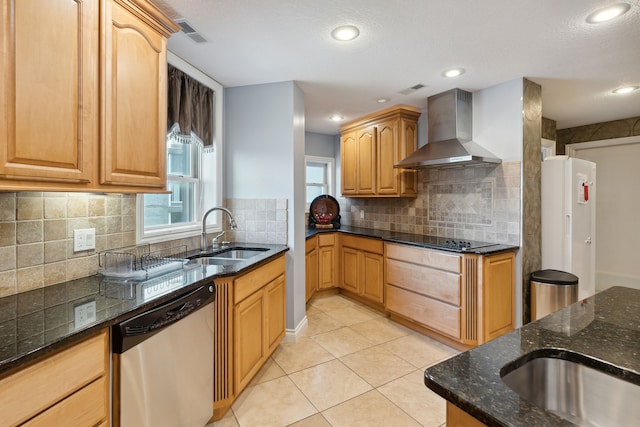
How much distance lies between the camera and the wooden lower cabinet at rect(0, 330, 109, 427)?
0.87 m

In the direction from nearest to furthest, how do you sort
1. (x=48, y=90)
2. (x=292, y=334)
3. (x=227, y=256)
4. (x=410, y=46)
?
(x=48, y=90) → (x=410, y=46) → (x=227, y=256) → (x=292, y=334)

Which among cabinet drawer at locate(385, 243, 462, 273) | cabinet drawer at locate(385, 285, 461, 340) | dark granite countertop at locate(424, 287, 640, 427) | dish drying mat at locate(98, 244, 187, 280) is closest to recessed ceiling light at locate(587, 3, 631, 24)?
dark granite countertop at locate(424, 287, 640, 427)

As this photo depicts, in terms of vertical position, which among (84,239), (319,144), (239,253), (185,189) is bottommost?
(239,253)

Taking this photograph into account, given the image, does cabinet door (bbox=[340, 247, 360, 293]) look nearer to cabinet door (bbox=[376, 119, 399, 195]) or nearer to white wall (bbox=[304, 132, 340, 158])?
cabinet door (bbox=[376, 119, 399, 195])

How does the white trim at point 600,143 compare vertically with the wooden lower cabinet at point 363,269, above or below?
above

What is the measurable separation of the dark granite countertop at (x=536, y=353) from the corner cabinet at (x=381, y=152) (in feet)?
8.55

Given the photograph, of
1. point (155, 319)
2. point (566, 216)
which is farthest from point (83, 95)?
point (566, 216)

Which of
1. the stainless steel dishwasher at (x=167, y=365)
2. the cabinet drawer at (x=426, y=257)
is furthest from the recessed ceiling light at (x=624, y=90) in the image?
the stainless steel dishwasher at (x=167, y=365)

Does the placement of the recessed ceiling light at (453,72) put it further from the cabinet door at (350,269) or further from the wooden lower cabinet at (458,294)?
the cabinet door at (350,269)

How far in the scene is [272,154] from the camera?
2.95m

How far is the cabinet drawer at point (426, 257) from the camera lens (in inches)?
108

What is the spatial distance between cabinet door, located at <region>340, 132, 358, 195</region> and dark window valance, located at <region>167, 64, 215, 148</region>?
6.78 feet

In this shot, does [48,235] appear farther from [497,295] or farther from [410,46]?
[497,295]

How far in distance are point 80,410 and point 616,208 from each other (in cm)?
588
